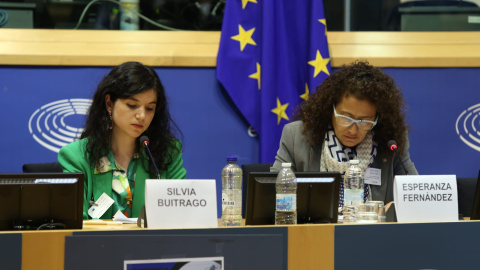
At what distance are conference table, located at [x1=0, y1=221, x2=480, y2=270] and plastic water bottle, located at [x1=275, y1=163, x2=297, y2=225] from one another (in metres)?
0.11

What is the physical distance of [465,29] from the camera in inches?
188

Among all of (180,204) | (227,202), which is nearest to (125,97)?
(227,202)

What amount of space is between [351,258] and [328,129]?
3.90ft

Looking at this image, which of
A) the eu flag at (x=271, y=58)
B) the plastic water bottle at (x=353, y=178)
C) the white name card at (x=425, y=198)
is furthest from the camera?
the eu flag at (x=271, y=58)

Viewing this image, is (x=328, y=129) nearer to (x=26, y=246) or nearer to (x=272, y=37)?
(x=272, y=37)

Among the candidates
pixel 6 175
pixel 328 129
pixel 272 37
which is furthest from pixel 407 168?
pixel 6 175

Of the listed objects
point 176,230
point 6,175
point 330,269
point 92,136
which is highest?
point 92,136

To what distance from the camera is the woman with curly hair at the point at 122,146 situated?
113 inches

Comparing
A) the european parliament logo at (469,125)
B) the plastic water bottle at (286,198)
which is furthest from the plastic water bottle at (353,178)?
the european parliament logo at (469,125)

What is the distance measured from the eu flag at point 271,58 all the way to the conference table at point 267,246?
2.13m

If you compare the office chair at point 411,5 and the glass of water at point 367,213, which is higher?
the office chair at point 411,5

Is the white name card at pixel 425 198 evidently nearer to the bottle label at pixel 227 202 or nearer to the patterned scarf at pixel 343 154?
the bottle label at pixel 227 202

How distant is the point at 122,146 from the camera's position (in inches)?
119

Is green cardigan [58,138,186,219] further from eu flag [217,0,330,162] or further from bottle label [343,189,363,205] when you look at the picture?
eu flag [217,0,330,162]
